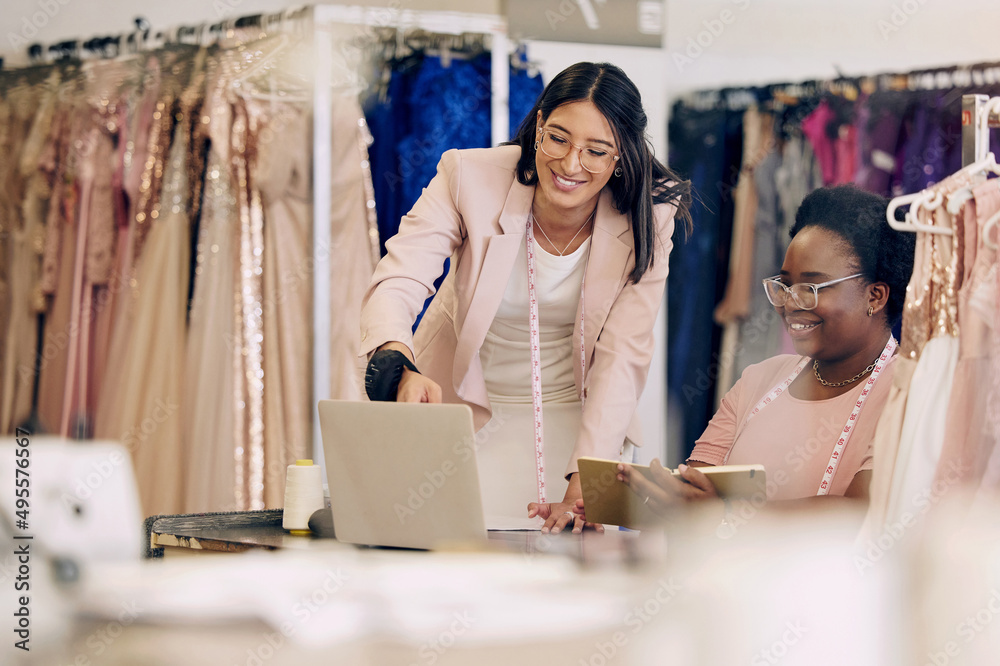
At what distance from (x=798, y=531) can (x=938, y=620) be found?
220mm

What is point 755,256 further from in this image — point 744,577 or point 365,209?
point 744,577

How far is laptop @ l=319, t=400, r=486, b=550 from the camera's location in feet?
4.04

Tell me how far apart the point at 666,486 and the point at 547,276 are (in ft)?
2.19

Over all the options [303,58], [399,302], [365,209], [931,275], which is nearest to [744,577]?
[931,275]

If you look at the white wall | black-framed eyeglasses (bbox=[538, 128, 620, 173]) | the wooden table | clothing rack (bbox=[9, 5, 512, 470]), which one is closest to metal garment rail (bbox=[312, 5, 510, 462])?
clothing rack (bbox=[9, 5, 512, 470])

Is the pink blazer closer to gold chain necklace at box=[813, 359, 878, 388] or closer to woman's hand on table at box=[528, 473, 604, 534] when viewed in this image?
woman's hand on table at box=[528, 473, 604, 534]

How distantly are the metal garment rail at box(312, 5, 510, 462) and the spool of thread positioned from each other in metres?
1.25

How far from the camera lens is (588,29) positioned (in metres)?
2.89

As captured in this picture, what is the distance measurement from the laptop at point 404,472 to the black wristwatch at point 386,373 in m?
0.20

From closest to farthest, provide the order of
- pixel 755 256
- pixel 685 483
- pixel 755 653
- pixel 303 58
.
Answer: pixel 755 653
pixel 685 483
pixel 303 58
pixel 755 256

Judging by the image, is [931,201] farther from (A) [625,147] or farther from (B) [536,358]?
(B) [536,358]

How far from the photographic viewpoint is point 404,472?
4.15 feet

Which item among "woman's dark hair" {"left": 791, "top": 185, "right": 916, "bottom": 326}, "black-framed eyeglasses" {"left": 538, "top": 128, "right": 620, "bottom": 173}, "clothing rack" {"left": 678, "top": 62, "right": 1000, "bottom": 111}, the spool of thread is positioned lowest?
the spool of thread

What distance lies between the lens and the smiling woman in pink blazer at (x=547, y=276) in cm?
171
